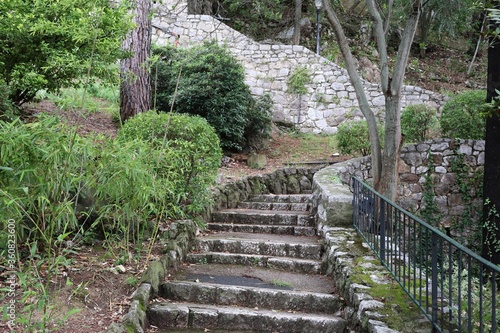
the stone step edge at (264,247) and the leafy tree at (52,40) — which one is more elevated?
the leafy tree at (52,40)

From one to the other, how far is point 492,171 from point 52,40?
6.15 meters

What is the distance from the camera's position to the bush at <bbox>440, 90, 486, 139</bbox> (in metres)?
9.89

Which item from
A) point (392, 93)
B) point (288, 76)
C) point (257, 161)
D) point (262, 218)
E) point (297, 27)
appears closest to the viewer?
point (262, 218)

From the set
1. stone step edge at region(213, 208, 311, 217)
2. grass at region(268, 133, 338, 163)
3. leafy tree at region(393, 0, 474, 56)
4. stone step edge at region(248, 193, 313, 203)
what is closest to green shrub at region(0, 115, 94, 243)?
stone step edge at region(213, 208, 311, 217)

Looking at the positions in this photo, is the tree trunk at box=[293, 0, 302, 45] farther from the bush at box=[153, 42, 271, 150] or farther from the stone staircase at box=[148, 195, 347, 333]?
the stone staircase at box=[148, 195, 347, 333]

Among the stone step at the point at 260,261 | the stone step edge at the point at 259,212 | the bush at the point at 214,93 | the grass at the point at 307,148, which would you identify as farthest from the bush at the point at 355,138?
the stone step at the point at 260,261

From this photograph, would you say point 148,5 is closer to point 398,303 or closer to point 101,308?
point 101,308

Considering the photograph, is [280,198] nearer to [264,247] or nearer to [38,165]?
[264,247]

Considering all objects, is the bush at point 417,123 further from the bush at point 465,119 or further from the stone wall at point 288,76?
the stone wall at point 288,76

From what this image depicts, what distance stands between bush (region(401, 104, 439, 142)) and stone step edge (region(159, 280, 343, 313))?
23.1 feet

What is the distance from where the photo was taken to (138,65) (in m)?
8.51

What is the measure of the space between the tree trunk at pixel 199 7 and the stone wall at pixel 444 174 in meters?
9.84

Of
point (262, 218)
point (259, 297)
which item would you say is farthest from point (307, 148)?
point (259, 297)

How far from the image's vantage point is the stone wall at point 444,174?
383 inches
